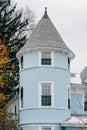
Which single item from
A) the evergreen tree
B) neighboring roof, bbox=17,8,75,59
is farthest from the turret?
the evergreen tree

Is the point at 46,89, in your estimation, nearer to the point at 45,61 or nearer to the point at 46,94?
the point at 46,94

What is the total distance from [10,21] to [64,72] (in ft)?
80.6

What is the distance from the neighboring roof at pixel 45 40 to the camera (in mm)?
40625

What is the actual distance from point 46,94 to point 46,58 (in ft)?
9.53

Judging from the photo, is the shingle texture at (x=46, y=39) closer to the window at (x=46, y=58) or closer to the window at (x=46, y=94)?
the window at (x=46, y=58)

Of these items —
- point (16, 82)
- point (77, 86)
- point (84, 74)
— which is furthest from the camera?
point (16, 82)

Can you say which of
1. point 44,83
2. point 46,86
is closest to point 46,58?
point 44,83

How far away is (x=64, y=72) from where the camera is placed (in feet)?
134

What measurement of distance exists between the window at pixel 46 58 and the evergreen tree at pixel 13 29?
18.4m

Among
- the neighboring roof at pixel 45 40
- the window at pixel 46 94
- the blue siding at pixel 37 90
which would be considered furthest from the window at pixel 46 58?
the window at pixel 46 94

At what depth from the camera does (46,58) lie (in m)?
40.7

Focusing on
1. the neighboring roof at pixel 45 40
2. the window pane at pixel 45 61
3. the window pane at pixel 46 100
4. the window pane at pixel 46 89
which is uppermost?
the neighboring roof at pixel 45 40

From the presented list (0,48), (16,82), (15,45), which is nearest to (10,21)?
(15,45)

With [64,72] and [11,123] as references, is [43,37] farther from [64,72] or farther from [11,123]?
[11,123]
